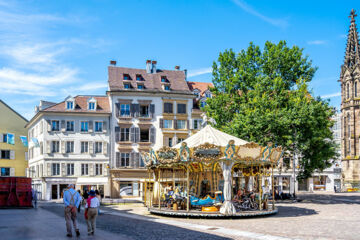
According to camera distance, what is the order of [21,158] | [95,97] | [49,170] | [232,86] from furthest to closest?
[21,158], [95,97], [49,170], [232,86]

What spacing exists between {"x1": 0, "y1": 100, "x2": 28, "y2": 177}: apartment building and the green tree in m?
32.9

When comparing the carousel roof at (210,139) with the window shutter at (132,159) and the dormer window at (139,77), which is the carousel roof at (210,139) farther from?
the dormer window at (139,77)

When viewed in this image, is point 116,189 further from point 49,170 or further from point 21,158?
point 21,158

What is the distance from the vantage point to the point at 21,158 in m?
61.2

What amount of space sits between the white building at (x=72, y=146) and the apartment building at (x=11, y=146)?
9.55 m

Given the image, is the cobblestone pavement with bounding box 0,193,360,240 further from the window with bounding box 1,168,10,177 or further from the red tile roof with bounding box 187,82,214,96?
the window with bounding box 1,168,10,177

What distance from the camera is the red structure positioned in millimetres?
31328

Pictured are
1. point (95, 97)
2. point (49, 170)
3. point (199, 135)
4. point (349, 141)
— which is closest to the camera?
point (199, 135)

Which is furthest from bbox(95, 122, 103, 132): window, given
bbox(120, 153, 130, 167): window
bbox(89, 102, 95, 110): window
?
bbox(120, 153, 130, 167): window

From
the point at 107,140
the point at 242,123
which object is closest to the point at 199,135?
the point at 242,123

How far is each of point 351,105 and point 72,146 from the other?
51.6 meters

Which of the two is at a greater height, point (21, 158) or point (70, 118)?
point (70, 118)

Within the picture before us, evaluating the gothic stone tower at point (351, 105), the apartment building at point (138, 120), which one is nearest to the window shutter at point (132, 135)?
the apartment building at point (138, 120)

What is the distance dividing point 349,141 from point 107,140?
48018 millimetres
